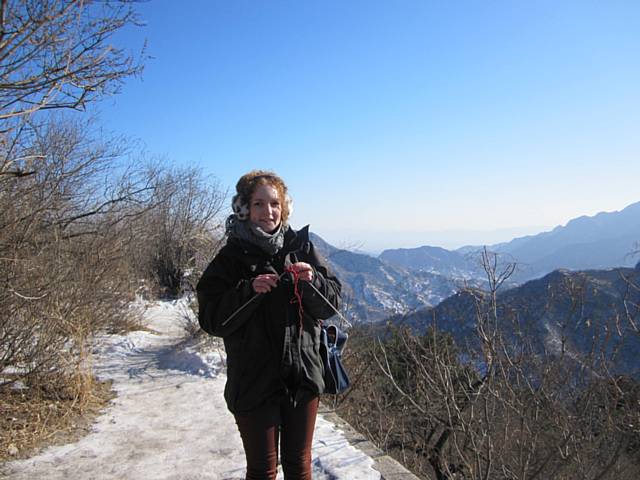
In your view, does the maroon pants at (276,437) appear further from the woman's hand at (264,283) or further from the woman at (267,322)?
the woman's hand at (264,283)

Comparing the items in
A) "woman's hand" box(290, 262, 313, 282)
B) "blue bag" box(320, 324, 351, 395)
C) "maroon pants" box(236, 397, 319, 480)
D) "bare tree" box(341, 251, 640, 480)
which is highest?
"woman's hand" box(290, 262, 313, 282)

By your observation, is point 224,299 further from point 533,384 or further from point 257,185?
point 533,384

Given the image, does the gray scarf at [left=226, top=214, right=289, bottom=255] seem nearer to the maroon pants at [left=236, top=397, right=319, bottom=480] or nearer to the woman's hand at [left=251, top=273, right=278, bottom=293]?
the woman's hand at [left=251, top=273, right=278, bottom=293]

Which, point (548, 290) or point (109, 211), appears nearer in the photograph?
point (548, 290)

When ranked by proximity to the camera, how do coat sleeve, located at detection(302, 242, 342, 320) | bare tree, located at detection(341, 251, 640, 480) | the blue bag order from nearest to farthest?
coat sleeve, located at detection(302, 242, 342, 320) < the blue bag < bare tree, located at detection(341, 251, 640, 480)

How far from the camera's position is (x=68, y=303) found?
199 inches

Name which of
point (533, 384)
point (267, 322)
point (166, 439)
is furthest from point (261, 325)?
point (533, 384)

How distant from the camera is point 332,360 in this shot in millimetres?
2217

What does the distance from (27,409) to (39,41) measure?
3.49 meters

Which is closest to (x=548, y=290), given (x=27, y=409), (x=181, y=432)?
(x=181, y=432)

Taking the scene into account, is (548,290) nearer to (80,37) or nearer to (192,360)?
(192,360)

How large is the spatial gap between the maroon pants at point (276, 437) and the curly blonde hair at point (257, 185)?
97cm

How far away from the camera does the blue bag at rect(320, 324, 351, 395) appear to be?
215 cm

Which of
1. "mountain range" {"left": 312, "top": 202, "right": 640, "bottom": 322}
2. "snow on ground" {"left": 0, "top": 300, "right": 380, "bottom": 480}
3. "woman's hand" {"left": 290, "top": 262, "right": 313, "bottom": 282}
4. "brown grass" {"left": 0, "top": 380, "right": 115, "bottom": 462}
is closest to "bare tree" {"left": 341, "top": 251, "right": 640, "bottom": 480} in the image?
"mountain range" {"left": 312, "top": 202, "right": 640, "bottom": 322}
